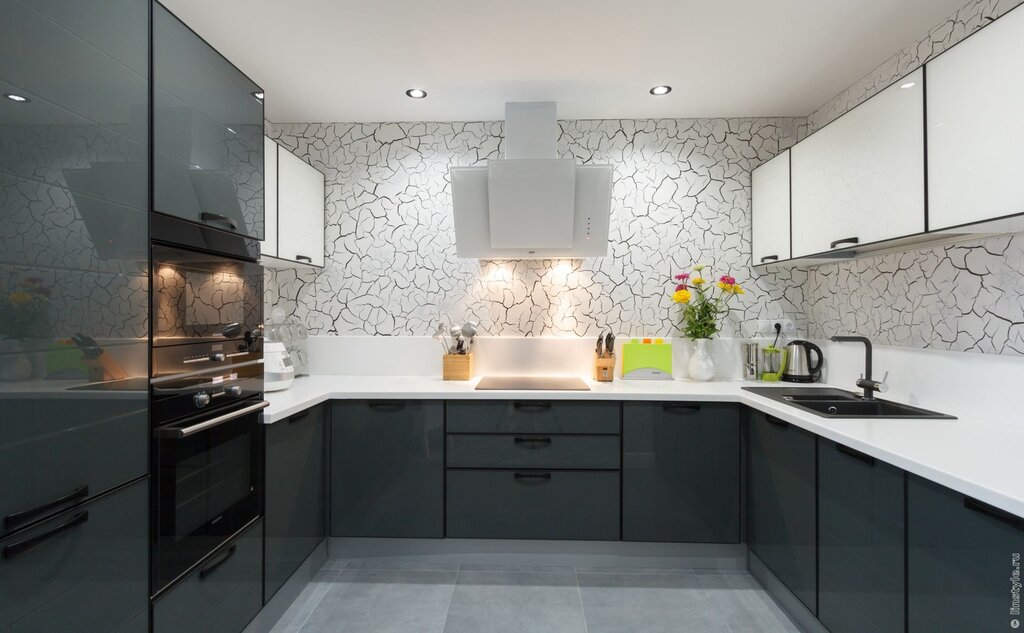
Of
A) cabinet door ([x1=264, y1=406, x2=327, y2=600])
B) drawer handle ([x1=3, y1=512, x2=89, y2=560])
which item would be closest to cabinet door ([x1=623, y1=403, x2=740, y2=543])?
cabinet door ([x1=264, y1=406, x2=327, y2=600])

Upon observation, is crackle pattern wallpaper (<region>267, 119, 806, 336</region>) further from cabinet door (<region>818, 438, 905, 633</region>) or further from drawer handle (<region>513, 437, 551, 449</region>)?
cabinet door (<region>818, 438, 905, 633</region>)

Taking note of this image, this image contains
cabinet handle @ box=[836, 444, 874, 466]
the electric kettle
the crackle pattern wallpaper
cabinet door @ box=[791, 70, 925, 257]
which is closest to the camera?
cabinet handle @ box=[836, 444, 874, 466]

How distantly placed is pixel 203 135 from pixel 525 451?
5.99 feet

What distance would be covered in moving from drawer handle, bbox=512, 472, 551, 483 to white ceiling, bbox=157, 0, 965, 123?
1989 mm

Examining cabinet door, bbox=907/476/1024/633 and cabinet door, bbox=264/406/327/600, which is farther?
cabinet door, bbox=264/406/327/600

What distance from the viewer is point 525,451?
92.2 inches

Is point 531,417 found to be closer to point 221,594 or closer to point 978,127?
point 221,594

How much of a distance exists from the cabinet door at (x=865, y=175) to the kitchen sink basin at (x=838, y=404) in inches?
26.9

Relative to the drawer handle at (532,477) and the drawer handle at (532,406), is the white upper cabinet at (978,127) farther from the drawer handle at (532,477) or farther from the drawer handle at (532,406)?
the drawer handle at (532,477)

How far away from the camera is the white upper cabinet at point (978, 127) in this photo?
134 cm

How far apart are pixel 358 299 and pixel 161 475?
69.3 inches

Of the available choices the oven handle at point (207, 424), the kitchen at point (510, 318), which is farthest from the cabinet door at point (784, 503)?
the oven handle at point (207, 424)

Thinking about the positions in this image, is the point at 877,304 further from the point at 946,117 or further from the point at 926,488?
the point at 926,488

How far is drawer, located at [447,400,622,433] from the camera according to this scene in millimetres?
2330
